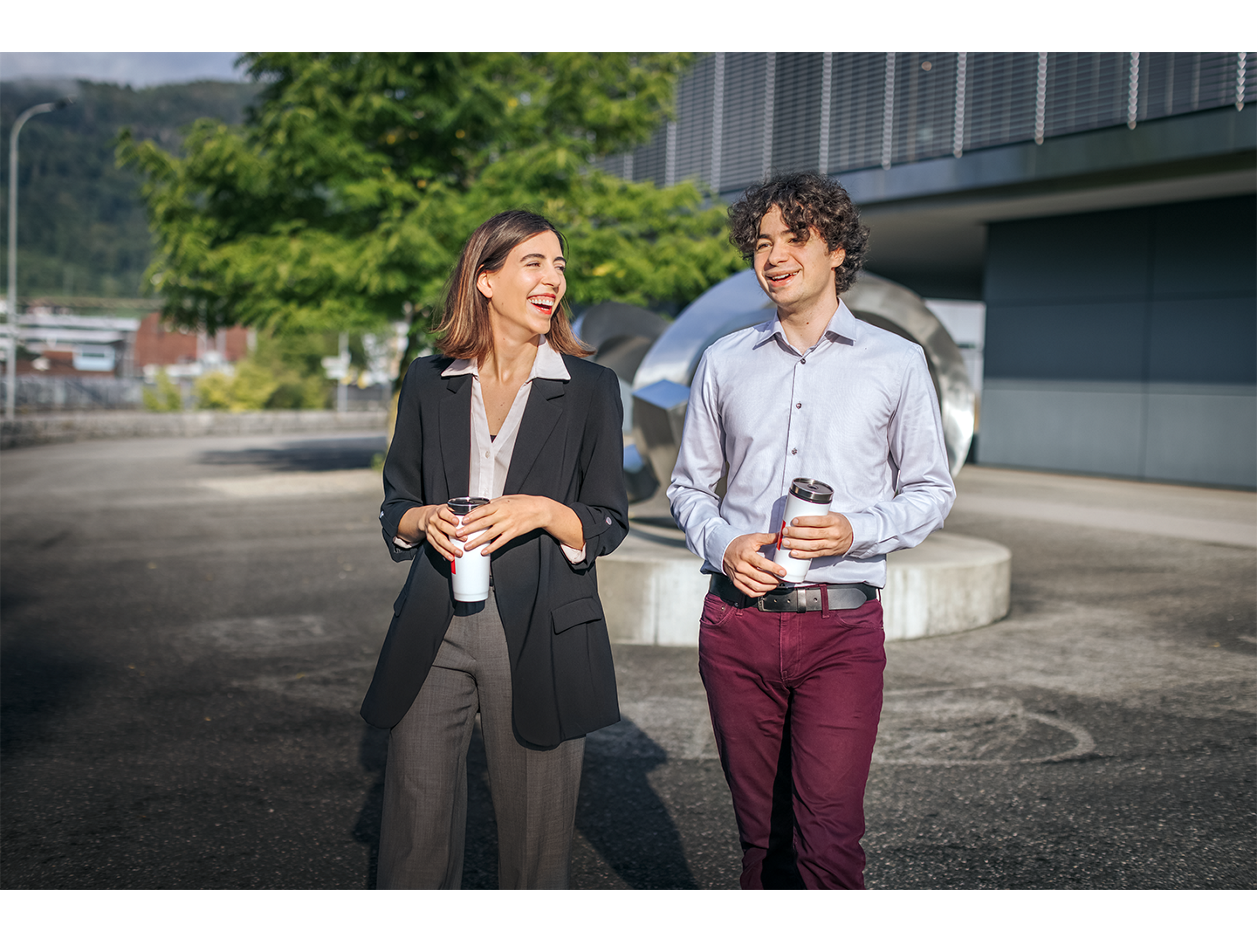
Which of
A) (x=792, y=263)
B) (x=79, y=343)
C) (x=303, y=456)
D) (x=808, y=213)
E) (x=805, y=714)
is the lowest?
(x=303, y=456)


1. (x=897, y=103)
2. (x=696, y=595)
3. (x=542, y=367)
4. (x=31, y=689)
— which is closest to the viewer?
(x=542, y=367)

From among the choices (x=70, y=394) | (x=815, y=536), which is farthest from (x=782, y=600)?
(x=70, y=394)

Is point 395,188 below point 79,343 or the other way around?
below

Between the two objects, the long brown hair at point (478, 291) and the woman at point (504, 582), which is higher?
the long brown hair at point (478, 291)

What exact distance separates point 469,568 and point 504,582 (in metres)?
0.16

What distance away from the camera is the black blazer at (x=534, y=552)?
237cm

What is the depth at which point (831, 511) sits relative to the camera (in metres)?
2.46

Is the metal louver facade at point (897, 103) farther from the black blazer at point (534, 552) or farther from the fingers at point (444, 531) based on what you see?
the fingers at point (444, 531)

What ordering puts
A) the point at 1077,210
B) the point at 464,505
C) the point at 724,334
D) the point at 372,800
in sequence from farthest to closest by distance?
the point at 1077,210 → the point at 724,334 → the point at 372,800 → the point at 464,505

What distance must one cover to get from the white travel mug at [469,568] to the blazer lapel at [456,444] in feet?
0.64

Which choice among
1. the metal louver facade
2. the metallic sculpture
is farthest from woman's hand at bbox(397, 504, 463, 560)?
the metal louver facade

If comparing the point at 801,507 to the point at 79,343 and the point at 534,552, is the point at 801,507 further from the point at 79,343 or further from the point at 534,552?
the point at 79,343

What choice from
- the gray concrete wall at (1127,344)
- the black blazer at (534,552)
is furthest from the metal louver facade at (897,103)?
the black blazer at (534,552)

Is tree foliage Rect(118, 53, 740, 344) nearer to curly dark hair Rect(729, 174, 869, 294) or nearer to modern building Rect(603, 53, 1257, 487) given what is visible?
modern building Rect(603, 53, 1257, 487)
